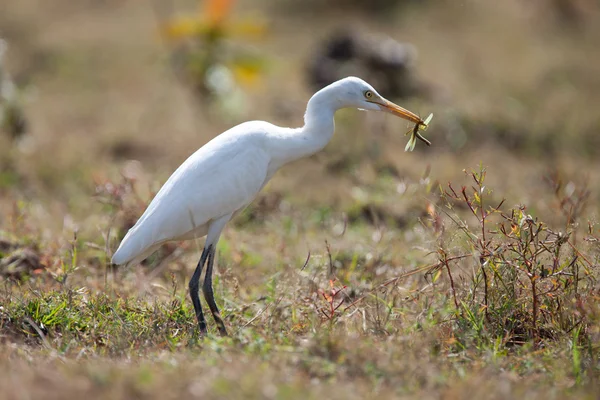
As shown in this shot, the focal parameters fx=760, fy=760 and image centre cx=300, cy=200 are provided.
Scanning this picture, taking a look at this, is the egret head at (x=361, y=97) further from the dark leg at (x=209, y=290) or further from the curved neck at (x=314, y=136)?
the dark leg at (x=209, y=290)

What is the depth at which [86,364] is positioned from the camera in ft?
10.7

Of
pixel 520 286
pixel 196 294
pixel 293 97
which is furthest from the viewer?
pixel 293 97

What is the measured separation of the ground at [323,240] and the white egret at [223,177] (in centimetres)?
24

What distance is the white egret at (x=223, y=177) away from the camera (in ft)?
13.8

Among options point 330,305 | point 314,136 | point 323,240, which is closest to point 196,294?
point 330,305

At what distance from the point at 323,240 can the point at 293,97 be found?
556cm

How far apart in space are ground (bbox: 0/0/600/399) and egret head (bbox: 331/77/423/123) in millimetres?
472

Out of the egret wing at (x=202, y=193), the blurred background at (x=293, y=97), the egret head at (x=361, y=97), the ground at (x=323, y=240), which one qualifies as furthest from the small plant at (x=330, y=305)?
the egret head at (x=361, y=97)

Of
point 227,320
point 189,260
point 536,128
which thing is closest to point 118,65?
point 536,128

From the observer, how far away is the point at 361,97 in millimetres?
4355

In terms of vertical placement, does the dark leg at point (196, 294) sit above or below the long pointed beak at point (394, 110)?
below

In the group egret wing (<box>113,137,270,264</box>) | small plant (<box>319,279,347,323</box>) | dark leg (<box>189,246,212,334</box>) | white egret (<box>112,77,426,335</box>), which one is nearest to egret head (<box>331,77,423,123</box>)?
white egret (<box>112,77,426,335</box>)

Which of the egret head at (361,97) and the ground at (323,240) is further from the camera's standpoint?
the egret head at (361,97)

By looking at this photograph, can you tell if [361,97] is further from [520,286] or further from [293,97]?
[293,97]
